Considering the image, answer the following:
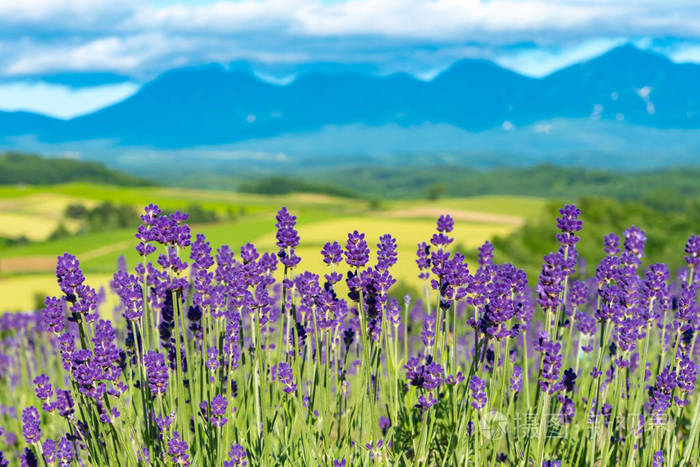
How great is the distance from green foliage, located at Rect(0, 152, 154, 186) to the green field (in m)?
39.0

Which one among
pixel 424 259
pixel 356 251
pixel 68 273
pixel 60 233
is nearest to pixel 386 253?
pixel 356 251

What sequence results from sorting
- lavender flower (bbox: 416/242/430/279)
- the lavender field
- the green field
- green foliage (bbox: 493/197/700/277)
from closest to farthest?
the lavender field, lavender flower (bbox: 416/242/430/279), green foliage (bbox: 493/197/700/277), the green field

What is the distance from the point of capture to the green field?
2214cm

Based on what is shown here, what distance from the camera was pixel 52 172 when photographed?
142m

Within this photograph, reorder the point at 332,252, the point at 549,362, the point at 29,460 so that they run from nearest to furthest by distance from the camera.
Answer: the point at 549,362 → the point at 332,252 → the point at 29,460

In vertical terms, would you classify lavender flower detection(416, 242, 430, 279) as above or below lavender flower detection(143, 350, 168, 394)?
above

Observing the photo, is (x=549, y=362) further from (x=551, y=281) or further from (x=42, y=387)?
(x=42, y=387)

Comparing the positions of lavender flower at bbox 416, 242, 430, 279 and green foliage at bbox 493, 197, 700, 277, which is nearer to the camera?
lavender flower at bbox 416, 242, 430, 279

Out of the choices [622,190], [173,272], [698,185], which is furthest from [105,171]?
[173,272]

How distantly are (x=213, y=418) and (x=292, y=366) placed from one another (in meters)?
0.60

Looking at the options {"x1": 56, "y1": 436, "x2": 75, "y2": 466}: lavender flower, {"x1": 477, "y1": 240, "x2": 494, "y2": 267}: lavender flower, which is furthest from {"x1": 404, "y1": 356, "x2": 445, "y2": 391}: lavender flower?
{"x1": 56, "y1": 436, "x2": 75, "y2": 466}: lavender flower

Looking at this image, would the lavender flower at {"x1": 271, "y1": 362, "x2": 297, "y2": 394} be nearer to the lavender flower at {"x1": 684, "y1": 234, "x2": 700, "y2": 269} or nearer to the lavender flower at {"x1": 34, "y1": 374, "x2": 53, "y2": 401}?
the lavender flower at {"x1": 34, "y1": 374, "x2": 53, "y2": 401}

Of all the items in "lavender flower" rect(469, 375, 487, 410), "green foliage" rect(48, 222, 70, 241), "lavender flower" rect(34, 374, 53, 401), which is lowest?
"green foliage" rect(48, 222, 70, 241)

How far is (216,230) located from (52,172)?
11671cm
